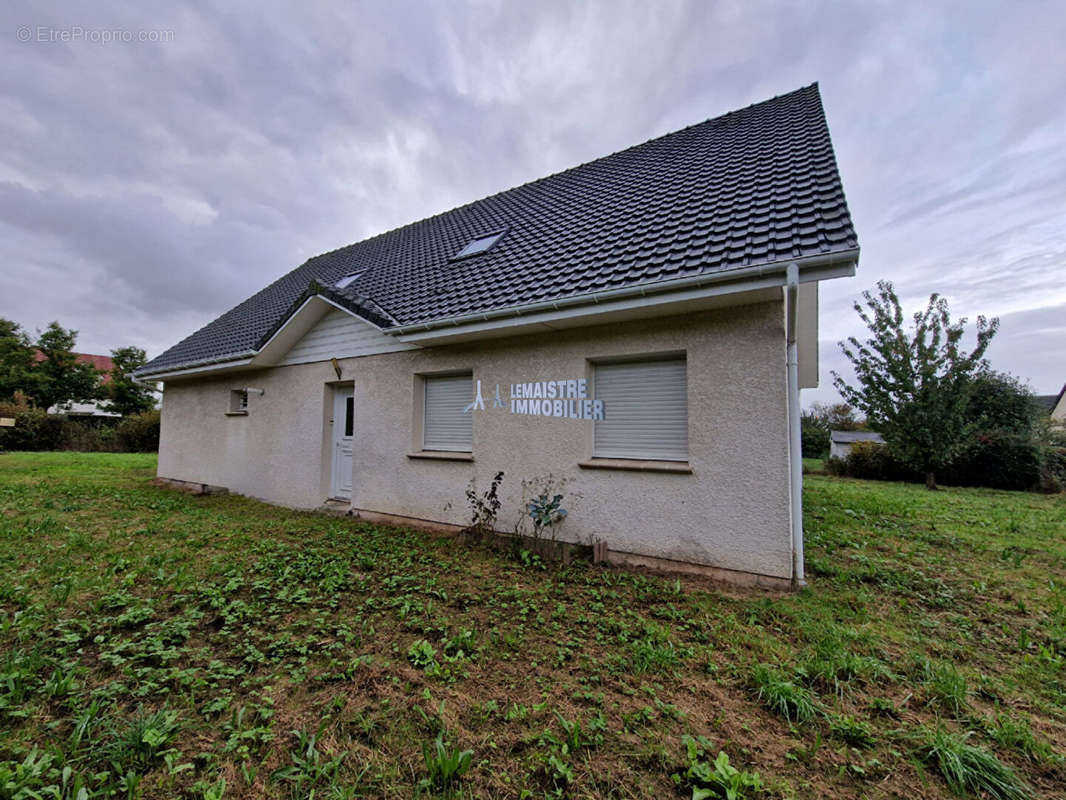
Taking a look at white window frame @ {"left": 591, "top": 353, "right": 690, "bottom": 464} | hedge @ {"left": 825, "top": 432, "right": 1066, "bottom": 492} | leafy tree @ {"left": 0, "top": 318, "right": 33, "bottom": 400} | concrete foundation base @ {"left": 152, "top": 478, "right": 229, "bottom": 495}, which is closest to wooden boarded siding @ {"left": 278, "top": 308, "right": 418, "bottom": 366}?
white window frame @ {"left": 591, "top": 353, "right": 690, "bottom": 464}

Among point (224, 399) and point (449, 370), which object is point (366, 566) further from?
point (224, 399)

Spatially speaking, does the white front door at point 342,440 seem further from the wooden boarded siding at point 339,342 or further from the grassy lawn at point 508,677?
the grassy lawn at point 508,677

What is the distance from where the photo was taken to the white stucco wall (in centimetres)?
430

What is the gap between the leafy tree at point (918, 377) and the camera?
14.0 metres

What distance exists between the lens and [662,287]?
14.7 feet

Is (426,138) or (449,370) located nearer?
(449,370)

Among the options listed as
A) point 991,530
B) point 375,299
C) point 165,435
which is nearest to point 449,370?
point 375,299

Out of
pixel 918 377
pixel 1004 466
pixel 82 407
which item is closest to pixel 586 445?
pixel 918 377

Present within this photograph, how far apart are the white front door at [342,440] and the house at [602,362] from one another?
43mm

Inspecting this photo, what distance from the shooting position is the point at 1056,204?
11242 mm

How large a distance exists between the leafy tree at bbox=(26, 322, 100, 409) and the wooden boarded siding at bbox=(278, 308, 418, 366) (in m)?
34.0

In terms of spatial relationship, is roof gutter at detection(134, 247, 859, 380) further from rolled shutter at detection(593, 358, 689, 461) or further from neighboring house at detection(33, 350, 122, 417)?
neighboring house at detection(33, 350, 122, 417)

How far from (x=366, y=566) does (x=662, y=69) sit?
32.9ft

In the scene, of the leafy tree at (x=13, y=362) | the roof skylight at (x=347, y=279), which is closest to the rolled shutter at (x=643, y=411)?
the roof skylight at (x=347, y=279)
